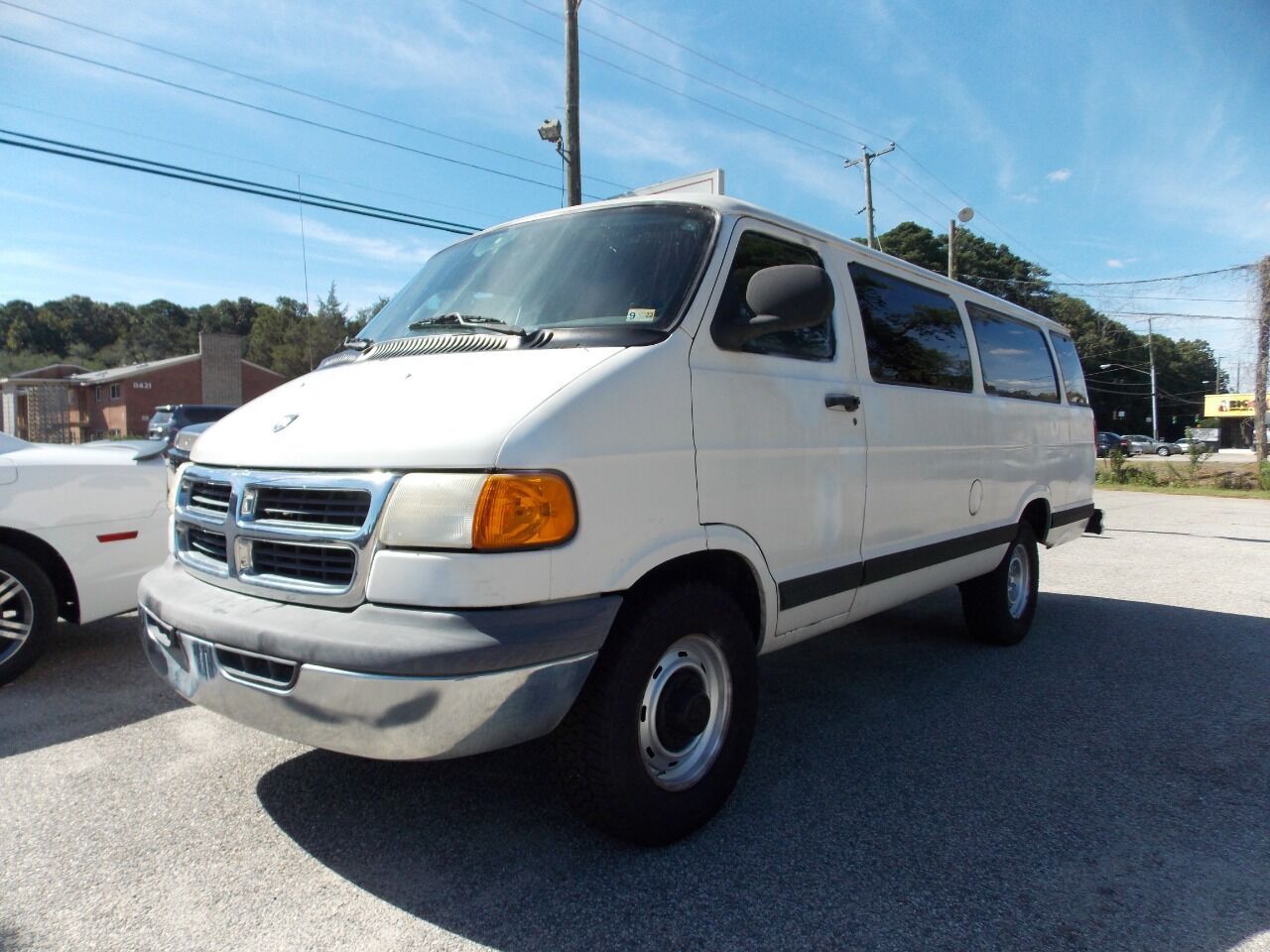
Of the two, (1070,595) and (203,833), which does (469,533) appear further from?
(1070,595)

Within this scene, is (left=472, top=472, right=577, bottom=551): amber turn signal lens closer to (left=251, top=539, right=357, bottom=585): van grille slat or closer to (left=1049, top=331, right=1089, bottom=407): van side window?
(left=251, top=539, right=357, bottom=585): van grille slat

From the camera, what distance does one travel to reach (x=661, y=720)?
258cm

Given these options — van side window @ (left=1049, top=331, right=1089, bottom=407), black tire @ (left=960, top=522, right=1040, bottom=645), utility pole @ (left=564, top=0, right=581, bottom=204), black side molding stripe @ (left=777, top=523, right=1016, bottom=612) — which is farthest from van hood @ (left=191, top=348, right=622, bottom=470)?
utility pole @ (left=564, top=0, right=581, bottom=204)

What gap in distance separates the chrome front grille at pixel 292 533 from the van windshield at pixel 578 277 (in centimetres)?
87

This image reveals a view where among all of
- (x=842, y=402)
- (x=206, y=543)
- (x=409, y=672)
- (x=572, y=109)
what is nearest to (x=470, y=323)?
(x=206, y=543)

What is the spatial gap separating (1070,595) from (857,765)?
15.6ft

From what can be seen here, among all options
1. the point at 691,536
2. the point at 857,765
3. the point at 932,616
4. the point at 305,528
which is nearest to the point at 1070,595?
the point at 932,616

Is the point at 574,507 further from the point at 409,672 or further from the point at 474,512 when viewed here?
the point at 409,672

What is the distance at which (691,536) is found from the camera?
2559 millimetres

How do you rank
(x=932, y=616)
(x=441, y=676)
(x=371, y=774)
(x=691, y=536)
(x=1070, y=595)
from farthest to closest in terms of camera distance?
(x=1070, y=595), (x=932, y=616), (x=371, y=774), (x=691, y=536), (x=441, y=676)

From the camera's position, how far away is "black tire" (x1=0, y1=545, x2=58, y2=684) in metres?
4.08

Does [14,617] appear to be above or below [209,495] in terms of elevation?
below

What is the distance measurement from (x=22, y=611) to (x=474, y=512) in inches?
136

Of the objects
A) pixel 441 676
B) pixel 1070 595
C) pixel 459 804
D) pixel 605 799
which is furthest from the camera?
pixel 1070 595
